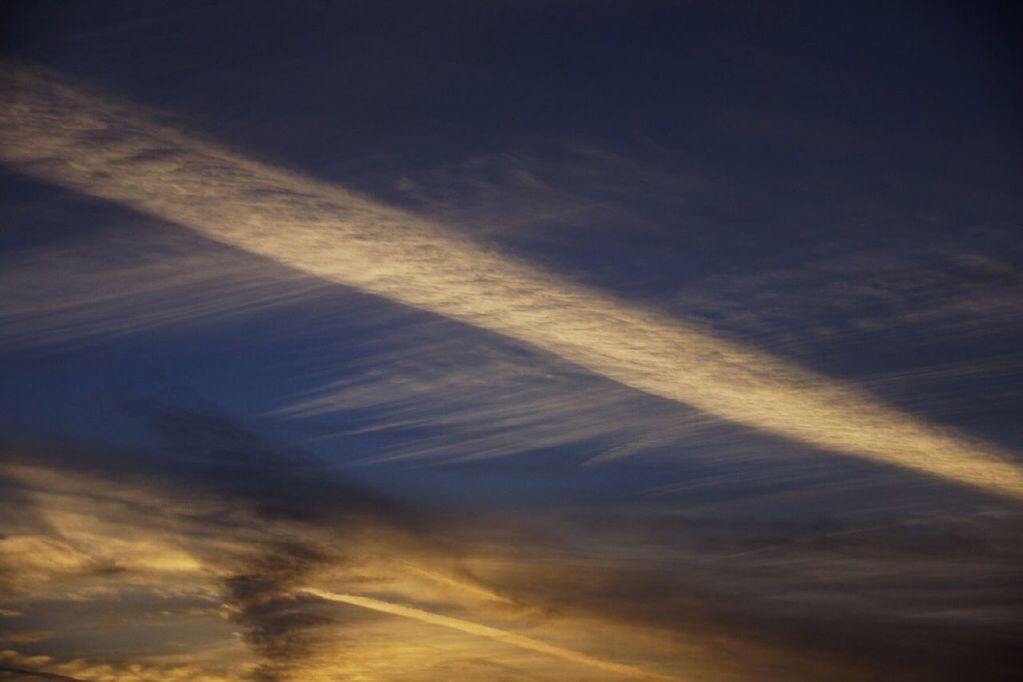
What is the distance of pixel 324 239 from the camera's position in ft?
33.3

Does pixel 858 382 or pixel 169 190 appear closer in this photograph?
pixel 169 190

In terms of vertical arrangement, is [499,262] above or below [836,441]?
above

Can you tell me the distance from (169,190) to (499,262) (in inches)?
123

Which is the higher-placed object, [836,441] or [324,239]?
[324,239]

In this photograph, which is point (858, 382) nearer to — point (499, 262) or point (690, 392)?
point (690, 392)

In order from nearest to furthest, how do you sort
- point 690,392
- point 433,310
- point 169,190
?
point 169,190 < point 433,310 < point 690,392

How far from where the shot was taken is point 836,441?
38.8ft

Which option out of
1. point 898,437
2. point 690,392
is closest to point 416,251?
point 690,392

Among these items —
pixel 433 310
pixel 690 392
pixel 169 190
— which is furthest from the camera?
pixel 690 392

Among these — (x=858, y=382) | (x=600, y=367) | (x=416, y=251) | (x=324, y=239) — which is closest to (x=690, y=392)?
(x=600, y=367)

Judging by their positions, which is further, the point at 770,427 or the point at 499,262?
the point at 770,427

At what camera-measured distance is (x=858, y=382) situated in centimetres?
1130

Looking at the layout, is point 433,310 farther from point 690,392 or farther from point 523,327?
point 690,392

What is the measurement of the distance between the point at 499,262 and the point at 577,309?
98 centimetres
